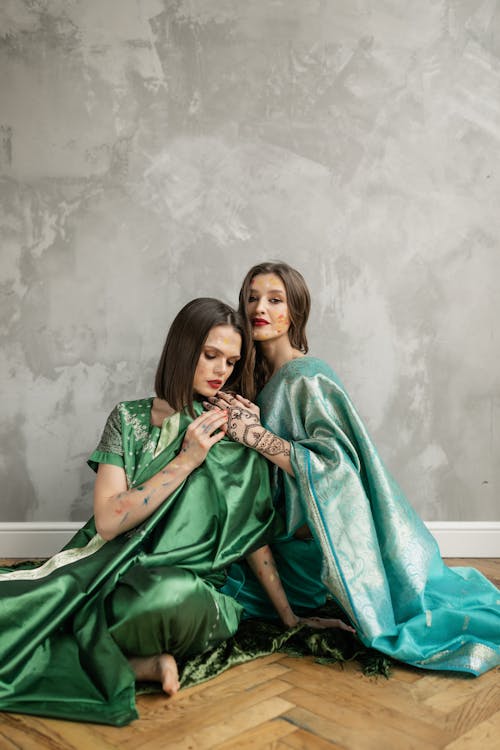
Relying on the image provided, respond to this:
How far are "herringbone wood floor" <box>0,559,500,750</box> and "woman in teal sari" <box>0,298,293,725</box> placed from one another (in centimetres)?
6

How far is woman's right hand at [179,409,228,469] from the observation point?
1954mm

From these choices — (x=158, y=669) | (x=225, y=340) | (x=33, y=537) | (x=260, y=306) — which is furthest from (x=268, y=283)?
(x=33, y=537)

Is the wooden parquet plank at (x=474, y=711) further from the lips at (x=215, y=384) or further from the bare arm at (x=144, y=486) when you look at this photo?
the lips at (x=215, y=384)

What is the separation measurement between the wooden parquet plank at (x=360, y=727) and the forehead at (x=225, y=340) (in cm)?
93

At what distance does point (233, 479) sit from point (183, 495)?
0.51ft

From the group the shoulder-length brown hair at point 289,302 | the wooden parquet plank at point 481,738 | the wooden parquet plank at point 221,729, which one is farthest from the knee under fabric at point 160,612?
the shoulder-length brown hair at point 289,302

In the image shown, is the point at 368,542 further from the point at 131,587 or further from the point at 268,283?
the point at 268,283

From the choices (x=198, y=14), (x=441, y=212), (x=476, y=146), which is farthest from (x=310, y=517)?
(x=198, y=14)

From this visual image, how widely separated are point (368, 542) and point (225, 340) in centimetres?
70

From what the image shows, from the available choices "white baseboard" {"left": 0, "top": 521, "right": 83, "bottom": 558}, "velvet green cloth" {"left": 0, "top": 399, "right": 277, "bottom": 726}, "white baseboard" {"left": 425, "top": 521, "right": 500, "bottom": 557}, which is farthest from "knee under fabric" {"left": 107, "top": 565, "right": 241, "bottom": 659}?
"white baseboard" {"left": 425, "top": 521, "right": 500, "bottom": 557}

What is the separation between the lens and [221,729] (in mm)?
1493

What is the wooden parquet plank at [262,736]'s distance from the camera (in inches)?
56.0

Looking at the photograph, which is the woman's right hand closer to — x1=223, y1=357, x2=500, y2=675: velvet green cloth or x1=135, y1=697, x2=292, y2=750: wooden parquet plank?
x1=223, y1=357, x2=500, y2=675: velvet green cloth

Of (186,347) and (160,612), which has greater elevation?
(186,347)
